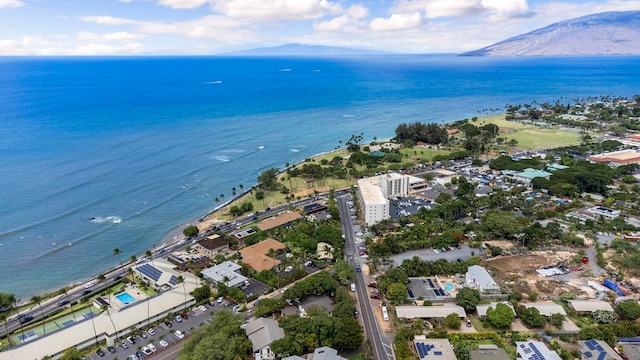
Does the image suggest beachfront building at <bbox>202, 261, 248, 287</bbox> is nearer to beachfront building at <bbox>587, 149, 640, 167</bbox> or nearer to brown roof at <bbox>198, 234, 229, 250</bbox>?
brown roof at <bbox>198, 234, 229, 250</bbox>

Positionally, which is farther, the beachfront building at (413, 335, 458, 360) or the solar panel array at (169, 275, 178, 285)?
the solar panel array at (169, 275, 178, 285)

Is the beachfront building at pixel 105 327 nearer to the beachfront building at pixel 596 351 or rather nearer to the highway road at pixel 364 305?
the highway road at pixel 364 305

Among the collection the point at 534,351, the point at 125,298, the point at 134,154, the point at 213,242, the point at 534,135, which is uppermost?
the point at 134,154

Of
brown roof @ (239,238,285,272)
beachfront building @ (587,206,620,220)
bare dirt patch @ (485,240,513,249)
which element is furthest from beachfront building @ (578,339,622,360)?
beachfront building @ (587,206,620,220)

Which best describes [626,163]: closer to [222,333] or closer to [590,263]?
[590,263]

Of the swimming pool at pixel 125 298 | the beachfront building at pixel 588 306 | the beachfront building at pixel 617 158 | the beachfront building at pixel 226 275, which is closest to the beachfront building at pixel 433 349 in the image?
the beachfront building at pixel 588 306

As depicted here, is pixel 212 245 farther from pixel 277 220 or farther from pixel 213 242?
pixel 277 220

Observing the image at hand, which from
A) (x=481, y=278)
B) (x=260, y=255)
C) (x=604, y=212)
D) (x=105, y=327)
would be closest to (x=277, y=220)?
(x=260, y=255)
